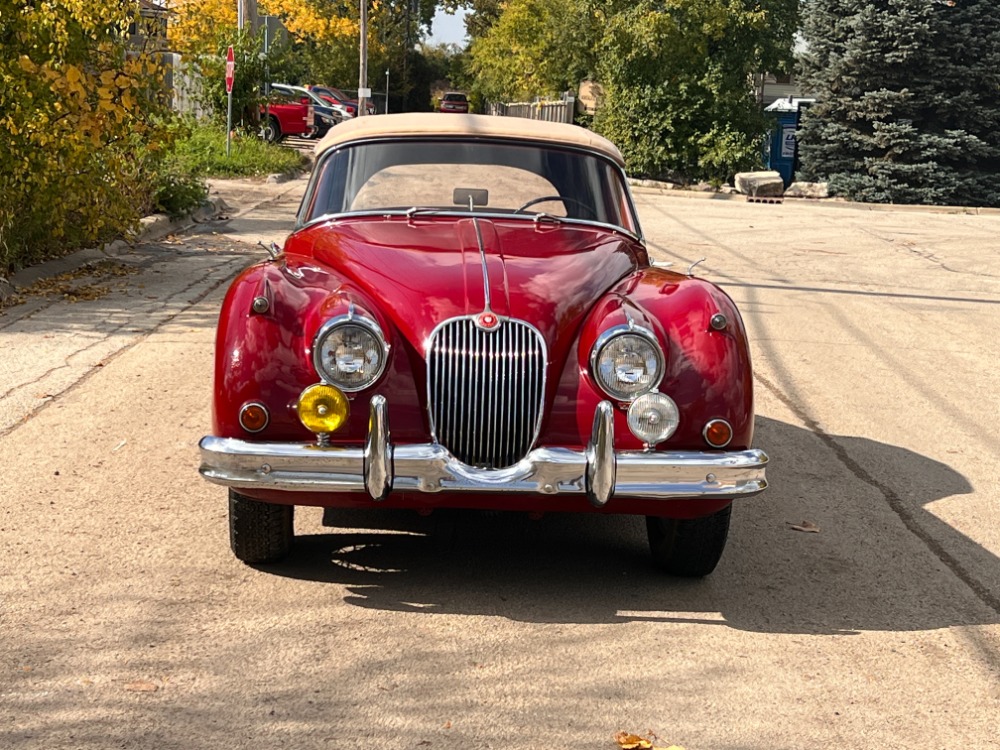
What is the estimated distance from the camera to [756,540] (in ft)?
16.8

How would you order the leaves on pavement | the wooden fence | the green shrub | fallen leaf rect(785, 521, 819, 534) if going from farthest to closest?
1. the wooden fence
2. the green shrub
3. fallen leaf rect(785, 521, 819, 534)
4. the leaves on pavement

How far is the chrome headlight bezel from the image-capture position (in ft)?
13.7

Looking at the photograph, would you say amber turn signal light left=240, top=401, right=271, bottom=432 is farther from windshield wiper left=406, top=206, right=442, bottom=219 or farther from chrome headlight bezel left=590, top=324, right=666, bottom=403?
windshield wiper left=406, top=206, right=442, bottom=219

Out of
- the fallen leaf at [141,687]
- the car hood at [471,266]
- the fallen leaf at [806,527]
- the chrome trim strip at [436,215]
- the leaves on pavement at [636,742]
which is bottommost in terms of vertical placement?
the fallen leaf at [141,687]

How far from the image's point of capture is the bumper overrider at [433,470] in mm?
3975

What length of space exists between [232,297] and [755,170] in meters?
27.5

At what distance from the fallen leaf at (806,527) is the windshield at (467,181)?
144 cm

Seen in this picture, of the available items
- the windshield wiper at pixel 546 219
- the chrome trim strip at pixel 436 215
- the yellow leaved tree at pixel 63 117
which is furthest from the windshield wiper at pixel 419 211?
the yellow leaved tree at pixel 63 117

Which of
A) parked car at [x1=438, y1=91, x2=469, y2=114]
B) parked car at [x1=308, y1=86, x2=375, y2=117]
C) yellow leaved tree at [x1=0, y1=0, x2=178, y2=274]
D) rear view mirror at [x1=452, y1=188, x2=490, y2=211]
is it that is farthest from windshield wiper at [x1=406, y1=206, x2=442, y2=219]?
parked car at [x1=438, y1=91, x2=469, y2=114]

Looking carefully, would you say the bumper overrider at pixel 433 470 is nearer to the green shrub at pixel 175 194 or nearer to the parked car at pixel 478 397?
the parked car at pixel 478 397

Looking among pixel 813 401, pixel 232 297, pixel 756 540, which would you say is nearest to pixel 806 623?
pixel 756 540

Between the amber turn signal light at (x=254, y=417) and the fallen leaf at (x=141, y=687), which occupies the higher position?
the amber turn signal light at (x=254, y=417)

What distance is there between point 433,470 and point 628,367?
74 cm

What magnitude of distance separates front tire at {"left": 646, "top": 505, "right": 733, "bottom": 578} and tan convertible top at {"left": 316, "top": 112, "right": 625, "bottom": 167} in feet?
6.46
